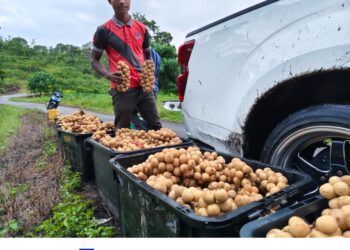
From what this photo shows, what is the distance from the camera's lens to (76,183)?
159 inches

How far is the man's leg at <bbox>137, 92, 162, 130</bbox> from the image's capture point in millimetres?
4199

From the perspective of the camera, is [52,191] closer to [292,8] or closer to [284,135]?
[284,135]

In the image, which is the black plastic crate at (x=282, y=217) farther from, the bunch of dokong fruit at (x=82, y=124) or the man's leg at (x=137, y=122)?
the man's leg at (x=137, y=122)

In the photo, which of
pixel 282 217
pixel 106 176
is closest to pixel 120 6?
pixel 106 176

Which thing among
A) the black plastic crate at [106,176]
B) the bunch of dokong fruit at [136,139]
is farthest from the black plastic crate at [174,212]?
the bunch of dokong fruit at [136,139]

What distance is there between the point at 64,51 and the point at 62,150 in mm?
73901

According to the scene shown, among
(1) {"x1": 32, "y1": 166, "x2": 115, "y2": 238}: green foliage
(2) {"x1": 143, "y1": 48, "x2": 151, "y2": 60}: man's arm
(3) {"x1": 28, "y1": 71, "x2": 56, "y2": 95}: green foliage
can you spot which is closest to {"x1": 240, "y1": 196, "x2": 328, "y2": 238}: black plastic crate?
(1) {"x1": 32, "y1": 166, "x2": 115, "y2": 238}: green foliage

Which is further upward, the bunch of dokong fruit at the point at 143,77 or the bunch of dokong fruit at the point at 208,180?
the bunch of dokong fruit at the point at 143,77

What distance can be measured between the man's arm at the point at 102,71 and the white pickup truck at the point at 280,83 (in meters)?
1.28

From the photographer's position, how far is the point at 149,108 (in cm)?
423

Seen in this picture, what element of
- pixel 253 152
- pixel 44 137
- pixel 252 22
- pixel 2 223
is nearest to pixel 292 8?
pixel 252 22

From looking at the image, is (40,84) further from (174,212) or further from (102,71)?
(174,212)

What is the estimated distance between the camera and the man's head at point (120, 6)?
12.7ft

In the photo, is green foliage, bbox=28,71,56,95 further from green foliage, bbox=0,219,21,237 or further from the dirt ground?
green foliage, bbox=0,219,21,237
